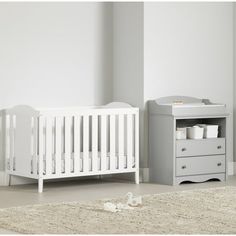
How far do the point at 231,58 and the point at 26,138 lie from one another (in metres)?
2.12

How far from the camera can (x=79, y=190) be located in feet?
18.2

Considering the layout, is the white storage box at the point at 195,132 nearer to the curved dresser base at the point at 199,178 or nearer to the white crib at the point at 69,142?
the curved dresser base at the point at 199,178

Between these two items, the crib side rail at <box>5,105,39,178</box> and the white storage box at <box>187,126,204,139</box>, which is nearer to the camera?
the crib side rail at <box>5,105,39,178</box>

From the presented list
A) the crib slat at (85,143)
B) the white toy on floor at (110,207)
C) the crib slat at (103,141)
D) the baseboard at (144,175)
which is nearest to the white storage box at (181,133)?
the baseboard at (144,175)

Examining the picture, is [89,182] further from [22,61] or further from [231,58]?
[231,58]

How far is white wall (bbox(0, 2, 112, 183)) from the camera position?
19.1ft

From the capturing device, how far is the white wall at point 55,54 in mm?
5832

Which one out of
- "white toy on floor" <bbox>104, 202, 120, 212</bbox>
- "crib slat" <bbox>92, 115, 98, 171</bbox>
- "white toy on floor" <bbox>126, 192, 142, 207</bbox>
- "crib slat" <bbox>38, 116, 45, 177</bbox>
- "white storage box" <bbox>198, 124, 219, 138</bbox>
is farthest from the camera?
"white storage box" <bbox>198, 124, 219, 138</bbox>

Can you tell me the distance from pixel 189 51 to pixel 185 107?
0.64 metres

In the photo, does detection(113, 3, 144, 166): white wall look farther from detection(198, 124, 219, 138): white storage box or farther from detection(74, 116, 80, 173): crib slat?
detection(74, 116, 80, 173): crib slat

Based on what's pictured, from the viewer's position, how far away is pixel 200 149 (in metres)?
5.96

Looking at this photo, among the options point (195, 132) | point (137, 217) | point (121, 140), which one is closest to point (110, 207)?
point (137, 217)

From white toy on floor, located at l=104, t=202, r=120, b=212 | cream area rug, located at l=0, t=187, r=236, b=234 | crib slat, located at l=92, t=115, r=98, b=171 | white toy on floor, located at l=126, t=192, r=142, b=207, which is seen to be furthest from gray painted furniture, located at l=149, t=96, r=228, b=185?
white toy on floor, located at l=104, t=202, r=120, b=212

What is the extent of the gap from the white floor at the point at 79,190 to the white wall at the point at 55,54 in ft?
2.35
